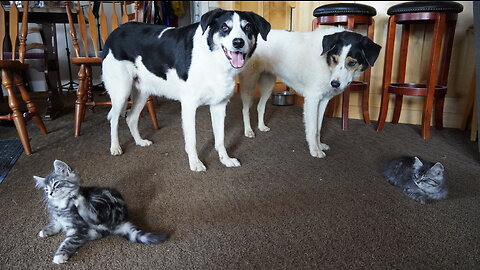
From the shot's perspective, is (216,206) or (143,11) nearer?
(216,206)

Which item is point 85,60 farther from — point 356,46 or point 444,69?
point 444,69

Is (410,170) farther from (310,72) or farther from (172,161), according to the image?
(172,161)

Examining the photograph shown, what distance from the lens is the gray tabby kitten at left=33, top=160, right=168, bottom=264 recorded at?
38.6 inches

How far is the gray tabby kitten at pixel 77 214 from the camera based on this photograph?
980mm

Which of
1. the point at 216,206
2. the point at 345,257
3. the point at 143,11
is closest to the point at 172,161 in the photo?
the point at 216,206

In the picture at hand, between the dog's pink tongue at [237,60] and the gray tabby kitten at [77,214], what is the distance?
782 mm

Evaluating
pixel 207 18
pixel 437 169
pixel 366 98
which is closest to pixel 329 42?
pixel 207 18

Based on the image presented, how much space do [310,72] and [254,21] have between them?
0.55m

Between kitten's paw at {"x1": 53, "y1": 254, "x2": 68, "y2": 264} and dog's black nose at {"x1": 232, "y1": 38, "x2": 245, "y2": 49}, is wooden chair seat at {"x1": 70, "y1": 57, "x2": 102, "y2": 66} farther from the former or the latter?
kitten's paw at {"x1": 53, "y1": 254, "x2": 68, "y2": 264}

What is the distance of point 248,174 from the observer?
5.24ft

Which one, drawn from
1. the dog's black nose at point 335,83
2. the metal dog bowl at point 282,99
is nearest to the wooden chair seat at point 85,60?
the dog's black nose at point 335,83

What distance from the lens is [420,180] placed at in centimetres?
135

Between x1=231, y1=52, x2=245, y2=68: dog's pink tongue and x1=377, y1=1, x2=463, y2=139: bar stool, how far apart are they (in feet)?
4.65

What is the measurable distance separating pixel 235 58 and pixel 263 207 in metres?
0.68
